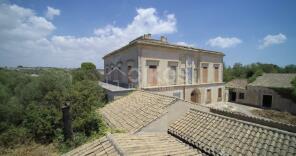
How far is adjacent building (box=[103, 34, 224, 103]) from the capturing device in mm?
14977

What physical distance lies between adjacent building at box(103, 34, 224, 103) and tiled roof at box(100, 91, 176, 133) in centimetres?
554

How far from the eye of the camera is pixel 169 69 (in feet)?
55.0

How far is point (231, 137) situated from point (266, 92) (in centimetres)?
2171

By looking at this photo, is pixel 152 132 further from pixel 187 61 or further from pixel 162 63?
pixel 187 61

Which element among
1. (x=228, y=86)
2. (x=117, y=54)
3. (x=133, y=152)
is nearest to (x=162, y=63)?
(x=117, y=54)

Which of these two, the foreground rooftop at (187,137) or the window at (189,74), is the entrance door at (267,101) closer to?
the window at (189,74)

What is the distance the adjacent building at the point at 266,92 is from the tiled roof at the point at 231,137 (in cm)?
1986

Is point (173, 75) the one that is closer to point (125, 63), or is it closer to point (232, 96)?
point (125, 63)

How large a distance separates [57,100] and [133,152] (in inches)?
440

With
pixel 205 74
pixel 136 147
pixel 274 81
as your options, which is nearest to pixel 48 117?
pixel 136 147

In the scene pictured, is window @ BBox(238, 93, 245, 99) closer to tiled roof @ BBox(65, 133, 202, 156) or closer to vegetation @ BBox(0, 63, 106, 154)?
vegetation @ BBox(0, 63, 106, 154)

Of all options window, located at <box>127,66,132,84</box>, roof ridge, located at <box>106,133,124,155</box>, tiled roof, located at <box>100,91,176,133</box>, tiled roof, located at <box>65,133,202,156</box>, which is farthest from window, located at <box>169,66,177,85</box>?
roof ridge, located at <box>106,133,124,155</box>

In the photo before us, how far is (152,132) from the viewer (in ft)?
22.1

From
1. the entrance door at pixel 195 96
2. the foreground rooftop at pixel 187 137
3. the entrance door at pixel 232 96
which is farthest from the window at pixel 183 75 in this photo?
the entrance door at pixel 232 96
